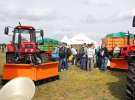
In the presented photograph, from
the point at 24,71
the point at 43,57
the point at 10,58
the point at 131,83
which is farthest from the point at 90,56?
the point at 131,83

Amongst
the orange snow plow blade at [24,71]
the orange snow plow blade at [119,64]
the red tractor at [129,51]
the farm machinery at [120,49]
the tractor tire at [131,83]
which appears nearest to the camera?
the tractor tire at [131,83]

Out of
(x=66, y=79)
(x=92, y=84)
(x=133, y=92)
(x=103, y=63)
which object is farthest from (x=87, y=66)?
(x=133, y=92)

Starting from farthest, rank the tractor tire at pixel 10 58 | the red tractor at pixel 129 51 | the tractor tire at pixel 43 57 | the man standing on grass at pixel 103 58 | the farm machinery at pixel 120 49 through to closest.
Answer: the man standing on grass at pixel 103 58, the farm machinery at pixel 120 49, the tractor tire at pixel 43 57, the tractor tire at pixel 10 58, the red tractor at pixel 129 51

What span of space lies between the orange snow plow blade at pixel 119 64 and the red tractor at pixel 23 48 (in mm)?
4360

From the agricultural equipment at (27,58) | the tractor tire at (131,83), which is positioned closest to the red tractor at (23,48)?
the agricultural equipment at (27,58)

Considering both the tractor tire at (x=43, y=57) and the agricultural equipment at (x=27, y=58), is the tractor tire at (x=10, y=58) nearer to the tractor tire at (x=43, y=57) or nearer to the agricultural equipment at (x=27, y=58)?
the agricultural equipment at (x=27, y=58)

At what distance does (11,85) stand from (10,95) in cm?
19

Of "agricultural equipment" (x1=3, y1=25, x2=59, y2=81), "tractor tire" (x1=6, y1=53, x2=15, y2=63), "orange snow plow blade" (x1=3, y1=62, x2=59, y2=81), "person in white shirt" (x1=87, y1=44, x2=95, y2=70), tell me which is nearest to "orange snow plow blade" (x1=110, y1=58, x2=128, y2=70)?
"person in white shirt" (x1=87, y1=44, x2=95, y2=70)

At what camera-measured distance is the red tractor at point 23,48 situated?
15.4m

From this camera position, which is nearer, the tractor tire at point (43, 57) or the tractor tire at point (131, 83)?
the tractor tire at point (131, 83)

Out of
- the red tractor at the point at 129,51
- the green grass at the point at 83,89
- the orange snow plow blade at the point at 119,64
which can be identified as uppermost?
the red tractor at the point at 129,51

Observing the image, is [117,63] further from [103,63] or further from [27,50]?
[27,50]

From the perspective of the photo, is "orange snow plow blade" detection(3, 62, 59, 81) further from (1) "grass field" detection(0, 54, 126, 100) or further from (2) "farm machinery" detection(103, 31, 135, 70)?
(2) "farm machinery" detection(103, 31, 135, 70)

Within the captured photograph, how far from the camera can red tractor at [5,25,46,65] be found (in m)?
15.4
